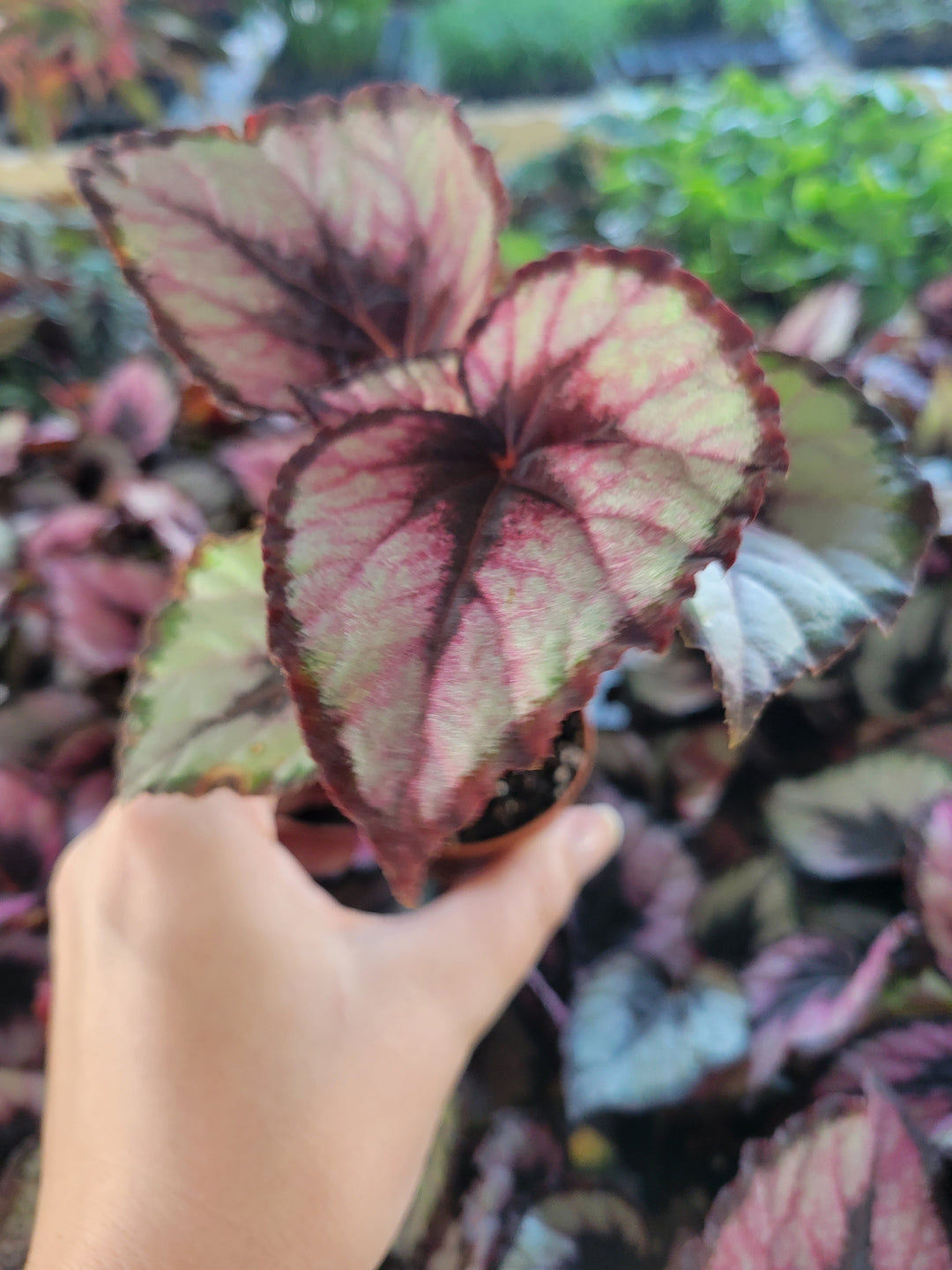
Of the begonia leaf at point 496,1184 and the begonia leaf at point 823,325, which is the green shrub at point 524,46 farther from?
the begonia leaf at point 496,1184

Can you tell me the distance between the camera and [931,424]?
28.8 inches

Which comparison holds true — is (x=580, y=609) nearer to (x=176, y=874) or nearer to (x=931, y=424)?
(x=176, y=874)

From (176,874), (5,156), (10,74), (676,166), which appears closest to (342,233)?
(176,874)

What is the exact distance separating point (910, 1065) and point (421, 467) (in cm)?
48

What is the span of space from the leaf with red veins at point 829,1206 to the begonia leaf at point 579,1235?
0.09 m

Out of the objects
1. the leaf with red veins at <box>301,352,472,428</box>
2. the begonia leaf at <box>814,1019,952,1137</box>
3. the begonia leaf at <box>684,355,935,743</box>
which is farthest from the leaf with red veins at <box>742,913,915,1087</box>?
the leaf with red veins at <box>301,352,472,428</box>

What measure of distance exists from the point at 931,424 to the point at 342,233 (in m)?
0.56

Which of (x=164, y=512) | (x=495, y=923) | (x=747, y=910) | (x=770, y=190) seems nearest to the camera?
(x=495, y=923)

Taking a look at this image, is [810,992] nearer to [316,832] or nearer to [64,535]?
[316,832]

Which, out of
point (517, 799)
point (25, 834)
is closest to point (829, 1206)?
point (517, 799)

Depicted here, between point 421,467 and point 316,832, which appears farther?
point 316,832

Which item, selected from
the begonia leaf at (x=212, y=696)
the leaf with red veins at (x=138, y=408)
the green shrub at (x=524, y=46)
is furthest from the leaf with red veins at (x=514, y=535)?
the green shrub at (x=524, y=46)

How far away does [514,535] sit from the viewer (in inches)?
11.5

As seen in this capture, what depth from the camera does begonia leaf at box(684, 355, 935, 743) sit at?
0.30 metres
